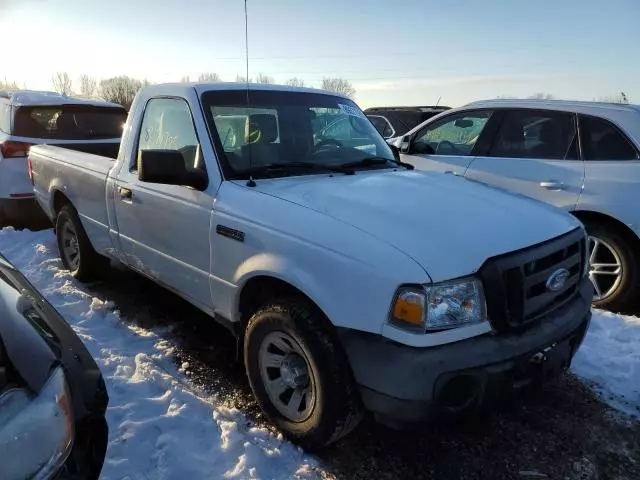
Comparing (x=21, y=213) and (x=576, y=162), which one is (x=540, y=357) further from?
(x=21, y=213)

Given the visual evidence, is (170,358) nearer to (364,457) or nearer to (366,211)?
(364,457)

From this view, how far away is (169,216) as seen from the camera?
346 cm

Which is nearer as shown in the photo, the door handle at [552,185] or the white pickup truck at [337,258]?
the white pickup truck at [337,258]

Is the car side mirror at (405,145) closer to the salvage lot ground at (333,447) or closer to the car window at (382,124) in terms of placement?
the salvage lot ground at (333,447)

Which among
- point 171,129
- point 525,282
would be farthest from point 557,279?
point 171,129

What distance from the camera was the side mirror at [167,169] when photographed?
9.78ft

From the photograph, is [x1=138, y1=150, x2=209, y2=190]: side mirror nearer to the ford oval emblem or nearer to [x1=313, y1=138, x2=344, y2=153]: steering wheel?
[x1=313, y1=138, x2=344, y2=153]: steering wheel

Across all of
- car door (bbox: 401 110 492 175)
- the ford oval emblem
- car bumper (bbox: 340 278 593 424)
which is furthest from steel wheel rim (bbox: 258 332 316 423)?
car door (bbox: 401 110 492 175)

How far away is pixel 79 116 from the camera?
682 cm

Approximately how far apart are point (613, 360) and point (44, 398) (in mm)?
3677

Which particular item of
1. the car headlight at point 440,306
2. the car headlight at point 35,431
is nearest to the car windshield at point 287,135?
the car headlight at point 440,306

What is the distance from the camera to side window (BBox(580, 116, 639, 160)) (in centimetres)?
459

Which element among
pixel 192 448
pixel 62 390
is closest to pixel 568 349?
pixel 192 448

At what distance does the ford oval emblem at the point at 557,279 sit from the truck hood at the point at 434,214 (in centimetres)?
19
